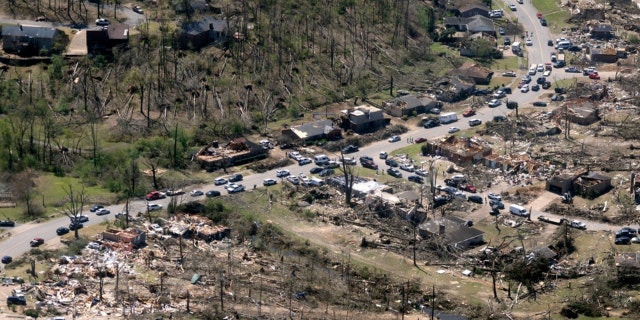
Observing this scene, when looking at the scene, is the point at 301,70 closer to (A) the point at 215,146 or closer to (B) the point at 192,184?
(A) the point at 215,146

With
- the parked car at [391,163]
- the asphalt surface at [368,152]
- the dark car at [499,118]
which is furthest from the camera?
the dark car at [499,118]

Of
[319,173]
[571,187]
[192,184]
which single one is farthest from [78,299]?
[571,187]

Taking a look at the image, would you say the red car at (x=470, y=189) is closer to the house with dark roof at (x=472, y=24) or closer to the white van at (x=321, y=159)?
the white van at (x=321, y=159)

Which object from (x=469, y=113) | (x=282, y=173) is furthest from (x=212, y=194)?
(x=469, y=113)

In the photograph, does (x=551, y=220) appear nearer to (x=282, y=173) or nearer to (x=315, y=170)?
(x=315, y=170)

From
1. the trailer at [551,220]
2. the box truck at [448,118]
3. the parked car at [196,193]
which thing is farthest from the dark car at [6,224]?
the box truck at [448,118]

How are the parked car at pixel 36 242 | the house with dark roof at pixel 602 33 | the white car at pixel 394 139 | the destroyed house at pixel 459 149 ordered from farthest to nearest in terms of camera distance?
the house with dark roof at pixel 602 33, the white car at pixel 394 139, the destroyed house at pixel 459 149, the parked car at pixel 36 242

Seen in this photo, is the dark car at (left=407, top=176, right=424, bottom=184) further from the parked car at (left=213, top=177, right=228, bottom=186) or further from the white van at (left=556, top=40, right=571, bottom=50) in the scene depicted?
the white van at (left=556, top=40, right=571, bottom=50)

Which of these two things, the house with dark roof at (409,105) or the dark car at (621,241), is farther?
the house with dark roof at (409,105)
